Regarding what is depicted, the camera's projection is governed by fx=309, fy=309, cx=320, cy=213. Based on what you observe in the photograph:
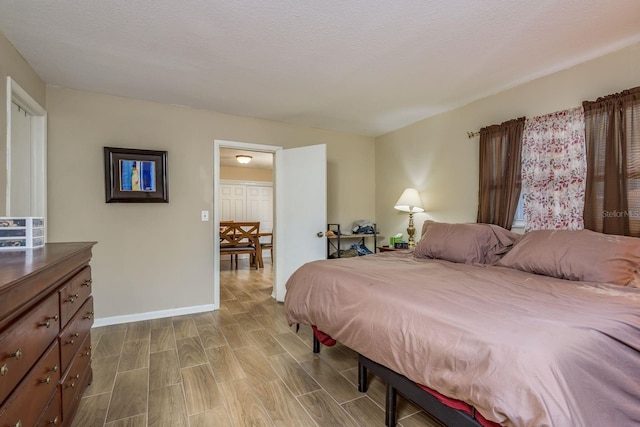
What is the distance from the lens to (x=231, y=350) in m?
2.55

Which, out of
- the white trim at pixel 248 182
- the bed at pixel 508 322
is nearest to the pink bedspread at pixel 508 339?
the bed at pixel 508 322

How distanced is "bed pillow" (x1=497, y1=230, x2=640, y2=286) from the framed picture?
3352mm

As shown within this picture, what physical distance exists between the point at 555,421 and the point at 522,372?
0.45ft

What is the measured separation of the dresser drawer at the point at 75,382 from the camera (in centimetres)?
145

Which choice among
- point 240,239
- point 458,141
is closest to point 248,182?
point 240,239

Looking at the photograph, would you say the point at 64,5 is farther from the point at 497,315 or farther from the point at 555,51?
the point at 555,51

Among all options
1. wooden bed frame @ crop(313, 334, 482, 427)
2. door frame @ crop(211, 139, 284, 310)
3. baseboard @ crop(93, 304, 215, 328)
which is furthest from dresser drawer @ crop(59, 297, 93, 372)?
door frame @ crop(211, 139, 284, 310)

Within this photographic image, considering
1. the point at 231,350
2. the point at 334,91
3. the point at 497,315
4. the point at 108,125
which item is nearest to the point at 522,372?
the point at 497,315

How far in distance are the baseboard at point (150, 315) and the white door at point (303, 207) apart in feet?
3.15

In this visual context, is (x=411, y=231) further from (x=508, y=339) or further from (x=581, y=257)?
(x=508, y=339)

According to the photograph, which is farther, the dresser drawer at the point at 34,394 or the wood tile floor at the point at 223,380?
the wood tile floor at the point at 223,380

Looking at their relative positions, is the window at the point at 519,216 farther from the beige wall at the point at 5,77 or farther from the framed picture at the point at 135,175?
the beige wall at the point at 5,77

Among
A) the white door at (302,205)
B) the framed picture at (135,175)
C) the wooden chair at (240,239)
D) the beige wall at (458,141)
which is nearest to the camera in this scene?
the beige wall at (458,141)

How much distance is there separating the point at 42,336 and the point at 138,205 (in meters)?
2.34
